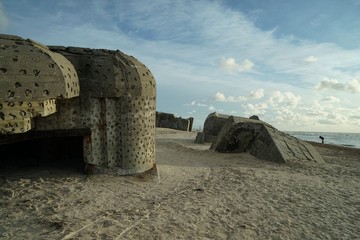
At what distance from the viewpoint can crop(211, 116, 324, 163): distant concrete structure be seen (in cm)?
904

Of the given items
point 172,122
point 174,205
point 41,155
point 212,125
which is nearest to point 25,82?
point 174,205

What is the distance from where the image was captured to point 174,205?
4648 millimetres

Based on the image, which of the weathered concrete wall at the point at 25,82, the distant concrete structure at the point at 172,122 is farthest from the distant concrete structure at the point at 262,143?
the distant concrete structure at the point at 172,122

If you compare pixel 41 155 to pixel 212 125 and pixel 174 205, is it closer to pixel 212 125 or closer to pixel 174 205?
pixel 174 205

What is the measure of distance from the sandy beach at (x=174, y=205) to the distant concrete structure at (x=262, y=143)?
1979 millimetres

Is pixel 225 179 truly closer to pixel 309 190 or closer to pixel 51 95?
pixel 309 190

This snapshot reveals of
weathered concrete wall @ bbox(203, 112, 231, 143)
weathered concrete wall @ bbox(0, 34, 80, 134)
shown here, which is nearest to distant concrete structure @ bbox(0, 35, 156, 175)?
weathered concrete wall @ bbox(0, 34, 80, 134)

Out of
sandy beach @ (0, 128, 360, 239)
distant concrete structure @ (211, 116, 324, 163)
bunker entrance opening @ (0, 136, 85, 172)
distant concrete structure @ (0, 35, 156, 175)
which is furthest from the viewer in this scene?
distant concrete structure @ (211, 116, 324, 163)

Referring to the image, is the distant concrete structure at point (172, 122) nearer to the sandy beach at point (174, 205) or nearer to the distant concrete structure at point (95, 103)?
the sandy beach at point (174, 205)

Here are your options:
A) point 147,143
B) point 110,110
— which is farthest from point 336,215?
point 110,110

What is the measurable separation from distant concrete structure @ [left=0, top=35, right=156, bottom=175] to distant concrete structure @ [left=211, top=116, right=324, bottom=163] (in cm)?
404

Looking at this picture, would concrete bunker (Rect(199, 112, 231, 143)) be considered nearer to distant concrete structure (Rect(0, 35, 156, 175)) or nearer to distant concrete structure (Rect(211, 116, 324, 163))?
distant concrete structure (Rect(211, 116, 324, 163))

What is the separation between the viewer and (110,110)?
18.8ft

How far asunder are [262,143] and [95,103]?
18.6ft
